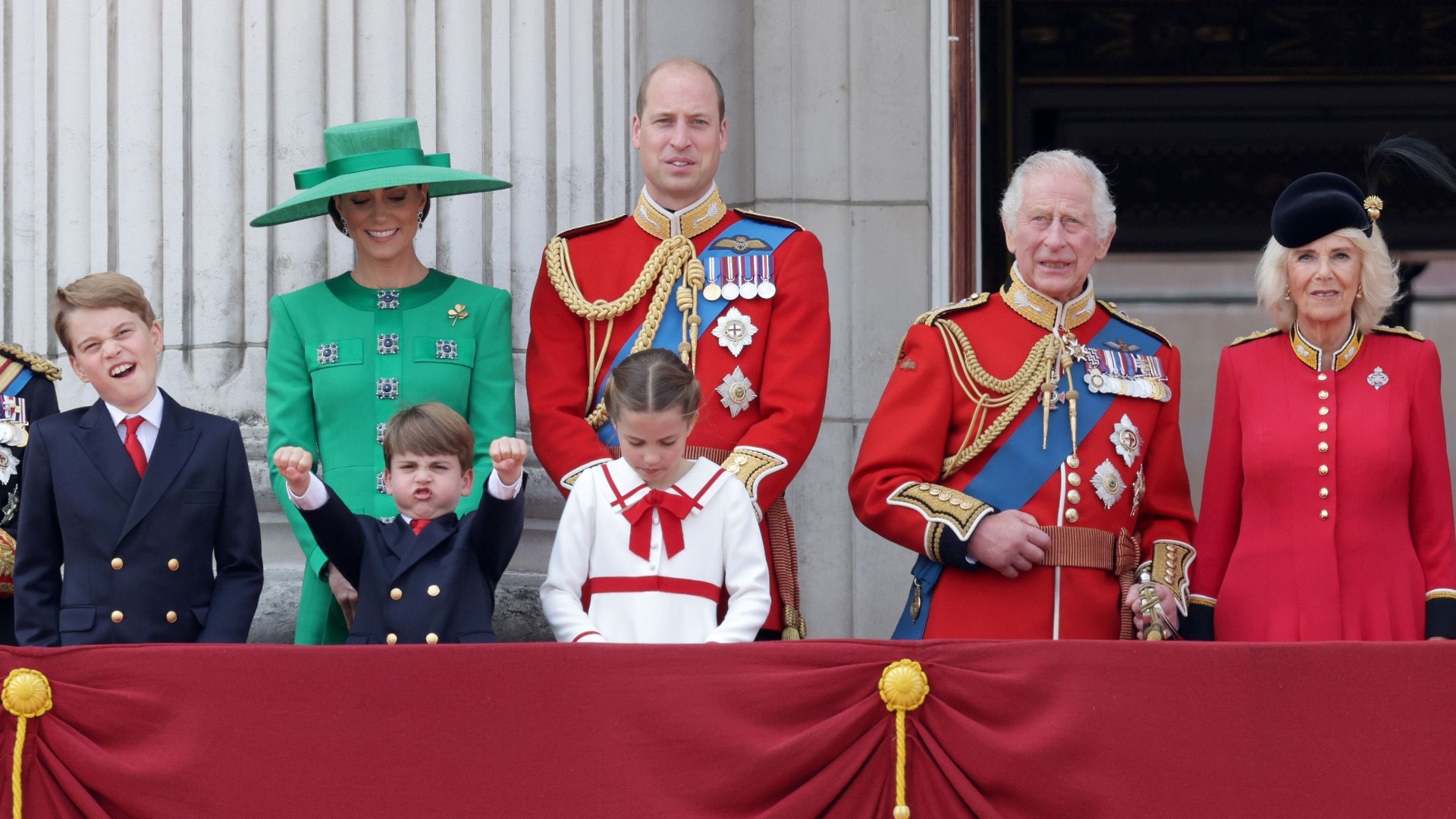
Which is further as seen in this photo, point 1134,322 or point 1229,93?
point 1229,93

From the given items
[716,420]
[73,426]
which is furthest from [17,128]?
[716,420]

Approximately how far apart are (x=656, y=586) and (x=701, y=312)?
81 centimetres

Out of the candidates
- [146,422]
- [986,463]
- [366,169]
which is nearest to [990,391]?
[986,463]

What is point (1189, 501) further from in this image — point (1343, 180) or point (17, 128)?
point (17, 128)

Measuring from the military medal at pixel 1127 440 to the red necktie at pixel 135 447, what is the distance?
1.93 meters

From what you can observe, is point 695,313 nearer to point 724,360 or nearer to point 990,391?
point 724,360

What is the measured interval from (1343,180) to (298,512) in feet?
7.36

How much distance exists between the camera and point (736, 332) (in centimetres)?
477

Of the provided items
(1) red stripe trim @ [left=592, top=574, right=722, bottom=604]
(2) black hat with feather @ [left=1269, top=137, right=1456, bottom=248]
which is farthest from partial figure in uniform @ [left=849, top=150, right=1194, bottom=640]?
(1) red stripe trim @ [left=592, top=574, right=722, bottom=604]

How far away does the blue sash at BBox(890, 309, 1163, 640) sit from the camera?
179 inches

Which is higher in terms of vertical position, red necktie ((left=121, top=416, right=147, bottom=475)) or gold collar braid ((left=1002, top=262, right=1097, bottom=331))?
gold collar braid ((left=1002, top=262, right=1097, bottom=331))

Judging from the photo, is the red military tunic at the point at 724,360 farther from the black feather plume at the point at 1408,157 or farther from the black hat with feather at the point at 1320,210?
the black feather plume at the point at 1408,157

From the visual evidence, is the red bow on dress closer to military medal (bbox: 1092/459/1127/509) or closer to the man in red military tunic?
the man in red military tunic

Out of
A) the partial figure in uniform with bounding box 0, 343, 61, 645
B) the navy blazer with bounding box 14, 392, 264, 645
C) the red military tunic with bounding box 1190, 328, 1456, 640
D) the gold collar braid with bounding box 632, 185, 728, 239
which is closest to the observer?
the navy blazer with bounding box 14, 392, 264, 645
